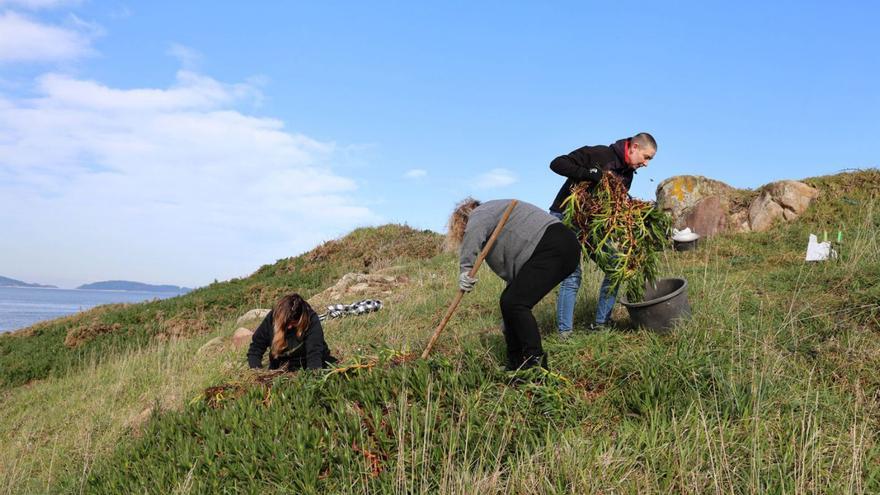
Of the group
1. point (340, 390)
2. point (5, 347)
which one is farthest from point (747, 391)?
point (5, 347)

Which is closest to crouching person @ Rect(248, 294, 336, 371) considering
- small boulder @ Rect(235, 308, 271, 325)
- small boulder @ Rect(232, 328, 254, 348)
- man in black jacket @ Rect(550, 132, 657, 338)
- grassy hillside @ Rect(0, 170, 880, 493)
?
grassy hillside @ Rect(0, 170, 880, 493)

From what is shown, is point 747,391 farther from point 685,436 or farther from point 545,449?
point 545,449

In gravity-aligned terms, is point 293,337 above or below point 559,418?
above

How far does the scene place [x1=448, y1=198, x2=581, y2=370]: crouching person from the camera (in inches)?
172

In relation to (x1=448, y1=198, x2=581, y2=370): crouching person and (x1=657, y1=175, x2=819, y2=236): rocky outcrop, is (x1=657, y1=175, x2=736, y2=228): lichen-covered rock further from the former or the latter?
(x1=448, y1=198, x2=581, y2=370): crouching person

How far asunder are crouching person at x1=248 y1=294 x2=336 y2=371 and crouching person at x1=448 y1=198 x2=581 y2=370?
Result: 1.64 m

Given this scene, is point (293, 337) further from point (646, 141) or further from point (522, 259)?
point (646, 141)

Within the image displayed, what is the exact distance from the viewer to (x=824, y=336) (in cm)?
533

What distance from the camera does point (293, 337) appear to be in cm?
558

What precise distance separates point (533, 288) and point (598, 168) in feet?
4.96

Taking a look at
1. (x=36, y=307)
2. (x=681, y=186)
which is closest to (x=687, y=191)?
(x=681, y=186)

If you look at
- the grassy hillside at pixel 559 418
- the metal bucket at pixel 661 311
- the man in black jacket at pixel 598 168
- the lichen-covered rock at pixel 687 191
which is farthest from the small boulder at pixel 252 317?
the metal bucket at pixel 661 311

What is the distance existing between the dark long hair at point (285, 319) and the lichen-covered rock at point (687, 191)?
9.25 m

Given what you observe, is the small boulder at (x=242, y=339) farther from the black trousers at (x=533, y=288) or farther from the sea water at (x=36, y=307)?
the sea water at (x=36, y=307)
